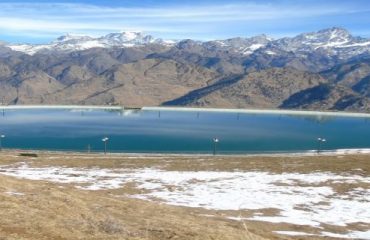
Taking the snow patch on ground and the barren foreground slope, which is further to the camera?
the snow patch on ground

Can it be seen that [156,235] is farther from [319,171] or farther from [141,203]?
[319,171]

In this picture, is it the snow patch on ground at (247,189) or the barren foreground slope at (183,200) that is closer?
the barren foreground slope at (183,200)

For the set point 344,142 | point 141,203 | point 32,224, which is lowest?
point 344,142

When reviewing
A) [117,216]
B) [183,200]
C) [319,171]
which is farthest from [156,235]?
[319,171]

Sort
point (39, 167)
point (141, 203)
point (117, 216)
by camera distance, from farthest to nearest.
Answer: point (39, 167) → point (141, 203) → point (117, 216)
